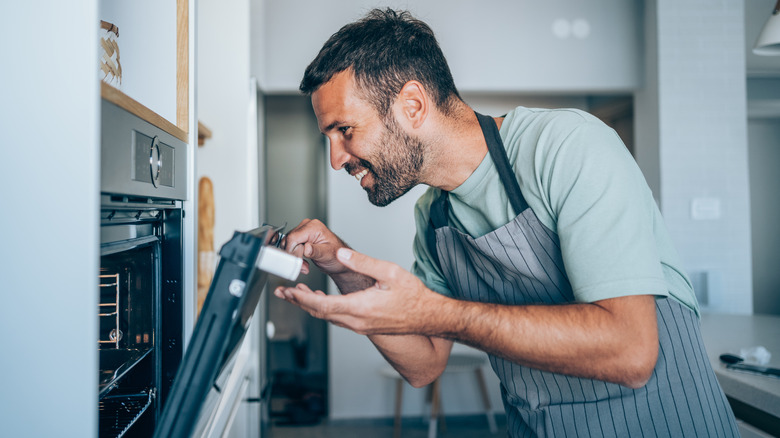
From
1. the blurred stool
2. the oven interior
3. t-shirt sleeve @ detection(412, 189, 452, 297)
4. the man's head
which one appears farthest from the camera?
the blurred stool

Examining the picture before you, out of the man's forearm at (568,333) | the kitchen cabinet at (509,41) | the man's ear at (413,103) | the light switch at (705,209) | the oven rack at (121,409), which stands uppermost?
the kitchen cabinet at (509,41)

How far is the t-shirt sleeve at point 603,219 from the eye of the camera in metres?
0.79

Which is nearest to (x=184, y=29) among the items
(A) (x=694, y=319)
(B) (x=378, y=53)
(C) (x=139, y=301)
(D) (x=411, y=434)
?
(B) (x=378, y=53)

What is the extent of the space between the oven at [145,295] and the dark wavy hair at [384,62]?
13.2 inches

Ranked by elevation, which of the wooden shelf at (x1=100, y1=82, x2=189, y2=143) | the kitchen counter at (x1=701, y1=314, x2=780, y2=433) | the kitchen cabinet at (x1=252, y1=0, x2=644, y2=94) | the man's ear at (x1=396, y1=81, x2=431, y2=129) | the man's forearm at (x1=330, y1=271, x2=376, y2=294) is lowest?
the kitchen counter at (x1=701, y1=314, x2=780, y2=433)

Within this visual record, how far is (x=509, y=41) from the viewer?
324 centimetres

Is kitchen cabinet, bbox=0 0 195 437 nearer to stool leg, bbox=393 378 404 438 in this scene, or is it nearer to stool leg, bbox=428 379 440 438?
stool leg, bbox=428 379 440 438

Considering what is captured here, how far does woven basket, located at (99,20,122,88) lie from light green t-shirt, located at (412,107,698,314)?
0.72 meters

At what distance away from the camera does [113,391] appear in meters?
0.91

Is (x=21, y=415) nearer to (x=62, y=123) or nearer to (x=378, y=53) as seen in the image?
(x=62, y=123)

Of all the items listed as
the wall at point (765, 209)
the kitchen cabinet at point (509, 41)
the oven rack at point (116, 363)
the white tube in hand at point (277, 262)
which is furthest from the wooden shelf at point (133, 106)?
the wall at point (765, 209)

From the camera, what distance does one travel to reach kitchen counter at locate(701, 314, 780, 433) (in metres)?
1.48

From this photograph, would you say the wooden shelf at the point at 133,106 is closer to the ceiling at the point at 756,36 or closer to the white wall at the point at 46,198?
the white wall at the point at 46,198

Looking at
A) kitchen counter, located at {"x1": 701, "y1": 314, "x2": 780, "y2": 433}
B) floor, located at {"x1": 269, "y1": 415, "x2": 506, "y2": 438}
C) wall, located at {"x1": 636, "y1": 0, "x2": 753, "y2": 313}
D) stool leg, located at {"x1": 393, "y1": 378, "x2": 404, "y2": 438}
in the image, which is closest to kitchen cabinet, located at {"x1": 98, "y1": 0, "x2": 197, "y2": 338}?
kitchen counter, located at {"x1": 701, "y1": 314, "x2": 780, "y2": 433}
